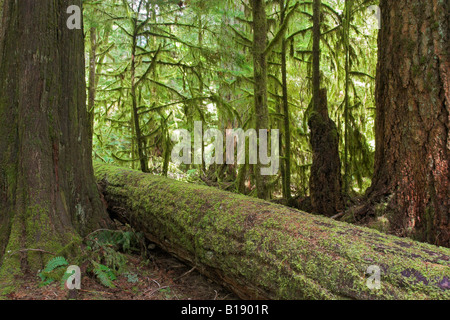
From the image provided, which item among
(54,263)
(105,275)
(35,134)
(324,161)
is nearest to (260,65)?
(324,161)

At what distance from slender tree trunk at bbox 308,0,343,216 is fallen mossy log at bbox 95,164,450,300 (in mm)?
1752

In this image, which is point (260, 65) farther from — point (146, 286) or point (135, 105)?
point (146, 286)

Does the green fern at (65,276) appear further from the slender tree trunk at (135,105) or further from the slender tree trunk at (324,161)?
the slender tree trunk at (135,105)

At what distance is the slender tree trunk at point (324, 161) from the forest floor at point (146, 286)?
2.34 m

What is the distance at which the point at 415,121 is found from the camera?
3488 millimetres

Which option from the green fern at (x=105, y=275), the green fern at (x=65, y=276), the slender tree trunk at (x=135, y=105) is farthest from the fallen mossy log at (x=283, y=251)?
the slender tree trunk at (x=135, y=105)

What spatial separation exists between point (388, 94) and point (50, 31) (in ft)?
13.6

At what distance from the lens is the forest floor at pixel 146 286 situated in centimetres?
268

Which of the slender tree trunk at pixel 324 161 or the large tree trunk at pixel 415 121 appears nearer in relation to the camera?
the large tree trunk at pixel 415 121

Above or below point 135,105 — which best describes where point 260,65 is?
above

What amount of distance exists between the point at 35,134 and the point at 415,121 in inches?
166
